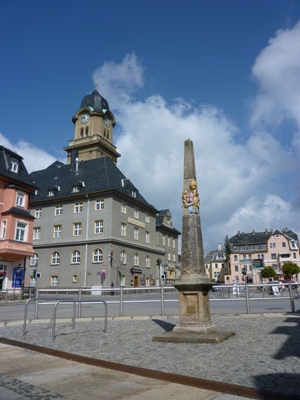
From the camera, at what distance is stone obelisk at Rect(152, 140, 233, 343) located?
8.45 meters

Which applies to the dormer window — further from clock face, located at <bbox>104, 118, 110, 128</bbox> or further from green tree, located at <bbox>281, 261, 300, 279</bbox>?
green tree, located at <bbox>281, 261, 300, 279</bbox>

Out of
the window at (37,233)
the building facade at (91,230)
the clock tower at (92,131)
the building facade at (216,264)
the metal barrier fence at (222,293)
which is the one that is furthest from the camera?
the building facade at (216,264)

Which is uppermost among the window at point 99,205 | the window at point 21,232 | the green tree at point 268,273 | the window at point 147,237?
the window at point 99,205

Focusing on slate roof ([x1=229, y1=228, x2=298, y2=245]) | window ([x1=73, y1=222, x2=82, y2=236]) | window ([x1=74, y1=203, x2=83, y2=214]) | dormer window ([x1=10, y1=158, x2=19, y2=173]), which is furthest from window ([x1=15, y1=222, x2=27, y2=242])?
slate roof ([x1=229, y1=228, x2=298, y2=245])

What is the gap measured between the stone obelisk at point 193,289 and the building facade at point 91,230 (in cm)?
3274

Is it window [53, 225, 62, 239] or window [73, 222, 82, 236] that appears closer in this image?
window [73, 222, 82, 236]

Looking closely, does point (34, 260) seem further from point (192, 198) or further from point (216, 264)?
point (216, 264)

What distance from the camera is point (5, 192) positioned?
108 feet

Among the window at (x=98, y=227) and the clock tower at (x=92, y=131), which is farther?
the clock tower at (x=92, y=131)

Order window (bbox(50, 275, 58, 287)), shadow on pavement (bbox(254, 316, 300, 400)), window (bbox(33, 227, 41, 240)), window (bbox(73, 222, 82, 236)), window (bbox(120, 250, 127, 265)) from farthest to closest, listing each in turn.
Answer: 1. window (bbox(33, 227, 41, 240))
2. window (bbox(73, 222, 82, 236))
3. window (bbox(50, 275, 58, 287))
4. window (bbox(120, 250, 127, 265))
5. shadow on pavement (bbox(254, 316, 300, 400))

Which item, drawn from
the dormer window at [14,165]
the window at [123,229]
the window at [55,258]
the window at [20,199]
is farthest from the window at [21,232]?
the window at [123,229]

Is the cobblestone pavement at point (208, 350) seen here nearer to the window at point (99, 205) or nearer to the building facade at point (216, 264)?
the window at point (99, 205)

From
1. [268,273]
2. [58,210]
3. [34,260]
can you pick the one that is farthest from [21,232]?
[268,273]

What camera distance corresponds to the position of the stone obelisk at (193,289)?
8.45m
